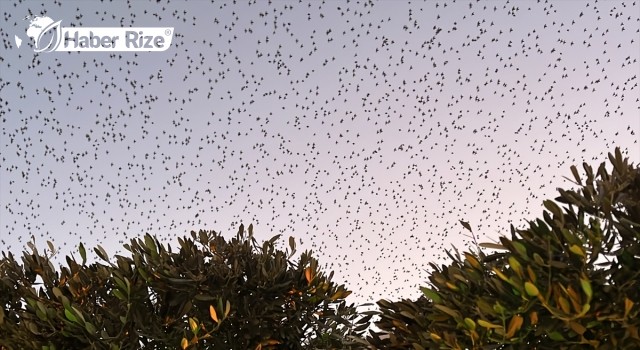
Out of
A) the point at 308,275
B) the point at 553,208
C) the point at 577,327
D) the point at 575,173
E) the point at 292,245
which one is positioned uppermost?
the point at 292,245

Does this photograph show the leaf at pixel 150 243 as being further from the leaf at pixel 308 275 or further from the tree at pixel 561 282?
the tree at pixel 561 282

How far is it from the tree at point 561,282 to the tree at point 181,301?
1.08 m

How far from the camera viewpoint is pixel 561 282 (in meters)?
2.27

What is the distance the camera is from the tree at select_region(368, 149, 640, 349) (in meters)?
2.18

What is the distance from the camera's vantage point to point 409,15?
9.77 metres

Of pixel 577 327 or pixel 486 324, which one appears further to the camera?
A: pixel 486 324

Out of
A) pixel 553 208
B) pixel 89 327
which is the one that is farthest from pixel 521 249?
pixel 89 327

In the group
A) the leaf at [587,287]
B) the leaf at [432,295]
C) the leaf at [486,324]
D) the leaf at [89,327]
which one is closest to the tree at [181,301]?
the leaf at [89,327]

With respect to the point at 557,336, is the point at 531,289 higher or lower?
higher

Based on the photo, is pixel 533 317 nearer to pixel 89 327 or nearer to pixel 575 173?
pixel 575 173

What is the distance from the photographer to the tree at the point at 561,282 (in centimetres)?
218

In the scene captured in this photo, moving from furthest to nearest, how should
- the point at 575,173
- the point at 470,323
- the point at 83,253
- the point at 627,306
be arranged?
the point at 83,253 → the point at 575,173 → the point at 470,323 → the point at 627,306

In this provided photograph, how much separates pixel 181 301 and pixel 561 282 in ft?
6.67

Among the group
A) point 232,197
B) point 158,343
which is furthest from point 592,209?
point 232,197
